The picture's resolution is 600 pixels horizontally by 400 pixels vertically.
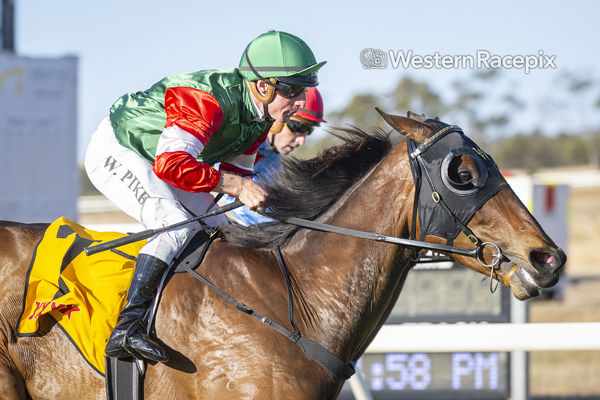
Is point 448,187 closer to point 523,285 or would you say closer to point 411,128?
point 411,128

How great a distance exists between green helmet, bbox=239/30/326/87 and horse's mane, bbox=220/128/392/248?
0.29m

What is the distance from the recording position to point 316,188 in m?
2.80

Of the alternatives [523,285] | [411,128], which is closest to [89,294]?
[411,128]

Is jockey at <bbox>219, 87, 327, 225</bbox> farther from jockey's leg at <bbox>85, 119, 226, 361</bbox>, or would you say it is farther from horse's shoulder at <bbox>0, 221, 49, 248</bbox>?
horse's shoulder at <bbox>0, 221, 49, 248</bbox>

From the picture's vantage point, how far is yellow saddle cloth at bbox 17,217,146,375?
2629mm

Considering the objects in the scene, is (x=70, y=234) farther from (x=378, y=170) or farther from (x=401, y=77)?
(x=401, y=77)

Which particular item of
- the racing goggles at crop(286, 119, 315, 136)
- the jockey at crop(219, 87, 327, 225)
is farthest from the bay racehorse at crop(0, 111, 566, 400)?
the racing goggles at crop(286, 119, 315, 136)

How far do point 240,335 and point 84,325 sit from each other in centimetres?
61

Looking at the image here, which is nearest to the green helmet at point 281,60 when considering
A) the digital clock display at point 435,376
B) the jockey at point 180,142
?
the jockey at point 180,142

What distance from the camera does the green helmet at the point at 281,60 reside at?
108 inches

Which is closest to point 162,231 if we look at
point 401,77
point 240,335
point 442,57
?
point 240,335

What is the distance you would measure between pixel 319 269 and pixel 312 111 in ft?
7.24

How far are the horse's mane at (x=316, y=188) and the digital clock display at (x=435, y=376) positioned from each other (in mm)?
2405

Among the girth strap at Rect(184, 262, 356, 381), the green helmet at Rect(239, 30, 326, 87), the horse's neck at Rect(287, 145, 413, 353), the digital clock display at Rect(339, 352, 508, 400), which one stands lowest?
the digital clock display at Rect(339, 352, 508, 400)
